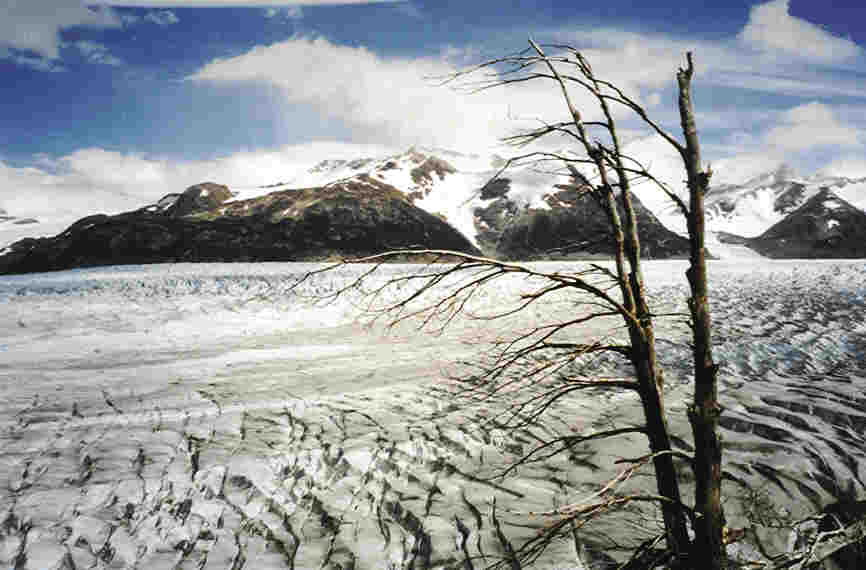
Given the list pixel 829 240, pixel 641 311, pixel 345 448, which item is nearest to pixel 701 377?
pixel 641 311

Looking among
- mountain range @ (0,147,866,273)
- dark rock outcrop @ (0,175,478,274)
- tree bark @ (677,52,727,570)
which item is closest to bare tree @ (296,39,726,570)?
tree bark @ (677,52,727,570)

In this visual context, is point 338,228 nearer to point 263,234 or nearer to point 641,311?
point 263,234

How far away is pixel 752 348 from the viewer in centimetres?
1557

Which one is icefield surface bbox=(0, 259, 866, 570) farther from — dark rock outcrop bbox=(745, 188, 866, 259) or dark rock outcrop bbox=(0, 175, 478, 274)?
dark rock outcrop bbox=(745, 188, 866, 259)

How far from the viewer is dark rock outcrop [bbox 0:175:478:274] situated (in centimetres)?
8619

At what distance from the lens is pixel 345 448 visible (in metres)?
8.39

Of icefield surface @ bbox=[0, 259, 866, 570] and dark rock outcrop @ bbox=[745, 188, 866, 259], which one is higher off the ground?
dark rock outcrop @ bbox=[745, 188, 866, 259]

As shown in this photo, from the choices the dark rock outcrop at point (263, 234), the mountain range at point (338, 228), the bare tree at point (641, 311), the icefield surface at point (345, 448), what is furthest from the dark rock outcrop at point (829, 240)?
the bare tree at point (641, 311)

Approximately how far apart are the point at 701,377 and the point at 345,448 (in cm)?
661

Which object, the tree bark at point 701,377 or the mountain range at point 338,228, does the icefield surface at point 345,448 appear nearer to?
the tree bark at point 701,377

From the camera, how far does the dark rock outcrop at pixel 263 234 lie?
86188mm

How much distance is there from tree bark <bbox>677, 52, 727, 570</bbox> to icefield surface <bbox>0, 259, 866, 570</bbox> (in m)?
0.93

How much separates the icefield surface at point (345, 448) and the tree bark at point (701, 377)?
0.93 m

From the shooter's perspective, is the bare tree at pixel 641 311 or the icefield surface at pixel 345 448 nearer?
the bare tree at pixel 641 311
